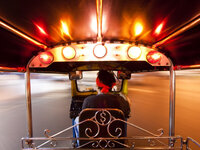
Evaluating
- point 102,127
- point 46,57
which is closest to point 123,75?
point 102,127

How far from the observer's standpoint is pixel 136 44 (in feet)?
4.96

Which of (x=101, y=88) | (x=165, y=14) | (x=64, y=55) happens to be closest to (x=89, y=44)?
(x=64, y=55)

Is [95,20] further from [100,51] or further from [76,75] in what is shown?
[76,75]

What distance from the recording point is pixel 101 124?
4.13 ft

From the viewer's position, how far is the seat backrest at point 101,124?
1272 millimetres

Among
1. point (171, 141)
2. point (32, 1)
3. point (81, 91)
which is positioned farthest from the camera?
point (81, 91)

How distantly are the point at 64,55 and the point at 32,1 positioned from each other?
87 centimetres

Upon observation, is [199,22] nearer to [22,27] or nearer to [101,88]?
[101,88]

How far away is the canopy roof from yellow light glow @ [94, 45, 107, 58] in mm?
127

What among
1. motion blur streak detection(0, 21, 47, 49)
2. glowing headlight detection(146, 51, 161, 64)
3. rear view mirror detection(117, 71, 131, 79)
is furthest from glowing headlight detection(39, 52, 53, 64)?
rear view mirror detection(117, 71, 131, 79)

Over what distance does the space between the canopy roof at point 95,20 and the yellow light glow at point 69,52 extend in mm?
115

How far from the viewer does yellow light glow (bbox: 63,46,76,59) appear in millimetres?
1488

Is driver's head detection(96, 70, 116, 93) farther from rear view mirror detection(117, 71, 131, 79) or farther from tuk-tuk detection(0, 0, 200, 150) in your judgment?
rear view mirror detection(117, 71, 131, 79)

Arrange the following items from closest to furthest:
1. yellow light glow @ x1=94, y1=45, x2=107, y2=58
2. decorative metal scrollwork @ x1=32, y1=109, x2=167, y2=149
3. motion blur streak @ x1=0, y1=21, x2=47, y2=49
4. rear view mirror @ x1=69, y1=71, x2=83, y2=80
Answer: motion blur streak @ x1=0, y1=21, x2=47, y2=49 → decorative metal scrollwork @ x1=32, y1=109, x2=167, y2=149 → yellow light glow @ x1=94, y1=45, x2=107, y2=58 → rear view mirror @ x1=69, y1=71, x2=83, y2=80
